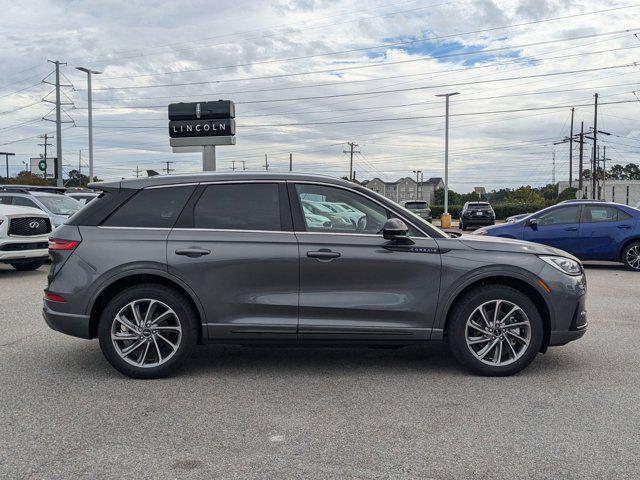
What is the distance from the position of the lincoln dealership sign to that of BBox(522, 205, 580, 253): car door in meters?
18.7

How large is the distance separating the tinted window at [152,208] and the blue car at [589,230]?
9.00 meters

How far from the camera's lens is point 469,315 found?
5129mm

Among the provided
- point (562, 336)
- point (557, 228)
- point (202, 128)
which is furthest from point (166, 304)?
point (202, 128)

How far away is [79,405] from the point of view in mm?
4512

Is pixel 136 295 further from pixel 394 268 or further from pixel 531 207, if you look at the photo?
pixel 531 207

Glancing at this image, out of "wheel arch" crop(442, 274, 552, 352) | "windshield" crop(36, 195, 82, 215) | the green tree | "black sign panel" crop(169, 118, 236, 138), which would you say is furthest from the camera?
the green tree

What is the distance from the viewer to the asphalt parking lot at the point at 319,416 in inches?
138

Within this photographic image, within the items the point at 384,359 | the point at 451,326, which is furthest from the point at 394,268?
the point at 384,359

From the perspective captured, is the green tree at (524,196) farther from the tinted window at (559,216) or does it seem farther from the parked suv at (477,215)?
the tinted window at (559,216)

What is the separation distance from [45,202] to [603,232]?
13124 millimetres

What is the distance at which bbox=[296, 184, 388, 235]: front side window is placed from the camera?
17.1ft

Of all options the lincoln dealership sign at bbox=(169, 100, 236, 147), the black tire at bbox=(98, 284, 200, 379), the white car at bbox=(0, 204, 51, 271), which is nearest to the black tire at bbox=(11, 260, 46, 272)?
the white car at bbox=(0, 204, 51, 271)

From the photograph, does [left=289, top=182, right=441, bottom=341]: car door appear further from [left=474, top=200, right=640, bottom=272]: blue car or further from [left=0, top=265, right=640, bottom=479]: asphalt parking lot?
[left=474, top=200, right=640, bottom=272]: blue car

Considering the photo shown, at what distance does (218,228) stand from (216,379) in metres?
1.25
